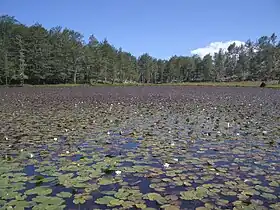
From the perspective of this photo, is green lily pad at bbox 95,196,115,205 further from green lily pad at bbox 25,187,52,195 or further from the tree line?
the tree line

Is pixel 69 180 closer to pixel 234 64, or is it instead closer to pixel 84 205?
pixel 84 205

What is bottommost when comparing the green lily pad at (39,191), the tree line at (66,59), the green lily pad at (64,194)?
the green lily pad at (39,191)

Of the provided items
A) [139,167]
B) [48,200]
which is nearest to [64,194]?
[48,200]

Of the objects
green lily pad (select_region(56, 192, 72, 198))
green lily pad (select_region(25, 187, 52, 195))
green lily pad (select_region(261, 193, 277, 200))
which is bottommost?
green lily pad (select_region(25, 187, 52, 195))

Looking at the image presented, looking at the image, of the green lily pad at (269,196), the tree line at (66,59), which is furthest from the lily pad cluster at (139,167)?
the tree line at (66,59)

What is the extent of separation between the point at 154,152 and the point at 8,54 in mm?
66499

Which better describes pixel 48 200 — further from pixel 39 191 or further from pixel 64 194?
pixel 39 191

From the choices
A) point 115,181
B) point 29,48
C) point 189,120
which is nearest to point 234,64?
point 29,48

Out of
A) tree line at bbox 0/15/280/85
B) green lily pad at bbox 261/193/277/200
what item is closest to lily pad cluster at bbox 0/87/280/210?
green lily pad at bbox 261/193/277/200

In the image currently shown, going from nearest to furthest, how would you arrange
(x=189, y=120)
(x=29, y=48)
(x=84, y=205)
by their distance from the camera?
(x=84, y=205)
(x=189, y=120)
(x=29, y=48)

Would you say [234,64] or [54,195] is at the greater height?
[234,64]

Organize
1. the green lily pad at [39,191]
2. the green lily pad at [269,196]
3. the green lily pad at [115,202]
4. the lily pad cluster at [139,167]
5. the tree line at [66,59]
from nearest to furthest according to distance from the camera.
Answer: the green lily pad at [115,202] < the lily pad cluster at [139,167] < the green lily pad at [269,196] < the green lily pad at [39,191] < the tree line at [66,59]

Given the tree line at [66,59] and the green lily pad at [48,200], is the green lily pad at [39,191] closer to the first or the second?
the green lily pad at [48,200]

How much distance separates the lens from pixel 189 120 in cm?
1324
